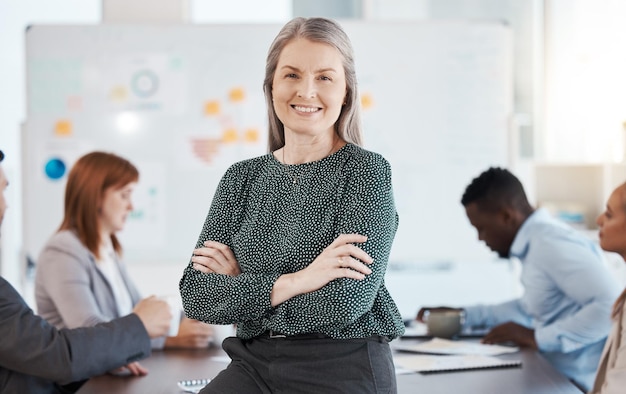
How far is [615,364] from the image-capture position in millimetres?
1817

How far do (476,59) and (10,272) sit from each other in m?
2.74

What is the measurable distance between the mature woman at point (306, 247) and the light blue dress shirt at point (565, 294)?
41.6 inches

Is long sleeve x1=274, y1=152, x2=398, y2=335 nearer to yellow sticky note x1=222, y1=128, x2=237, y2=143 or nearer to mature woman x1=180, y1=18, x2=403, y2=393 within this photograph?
mature woman x1=180, y1=18, x2=403, y2=393

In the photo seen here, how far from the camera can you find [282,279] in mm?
1546

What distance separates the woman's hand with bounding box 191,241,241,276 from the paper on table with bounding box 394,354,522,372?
0.62m

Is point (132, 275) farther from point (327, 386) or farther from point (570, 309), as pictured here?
point (327, 386)

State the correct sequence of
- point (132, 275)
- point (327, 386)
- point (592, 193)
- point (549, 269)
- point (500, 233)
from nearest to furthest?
1. point (327, 386)
2. point (549, 269)
3. point (500, 233)
4. point (132, 275)
5. point (592, 193)

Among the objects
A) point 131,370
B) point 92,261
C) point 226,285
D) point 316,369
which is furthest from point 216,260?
point 92,261

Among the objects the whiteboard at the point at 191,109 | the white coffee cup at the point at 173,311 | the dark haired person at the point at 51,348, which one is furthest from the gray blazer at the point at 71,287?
the whiteboard at the point at 191,109

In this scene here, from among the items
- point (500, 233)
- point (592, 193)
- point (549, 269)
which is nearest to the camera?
point (549, 269)

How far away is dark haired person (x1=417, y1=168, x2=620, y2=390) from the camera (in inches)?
98.0

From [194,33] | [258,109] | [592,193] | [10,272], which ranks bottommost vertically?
[10,272]

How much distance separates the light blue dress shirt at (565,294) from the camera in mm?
2498

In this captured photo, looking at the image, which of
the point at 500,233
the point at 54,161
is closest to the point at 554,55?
the point at 500,233
